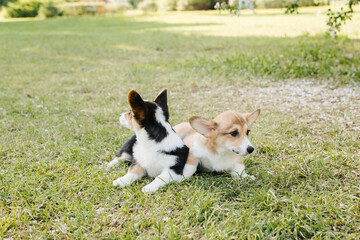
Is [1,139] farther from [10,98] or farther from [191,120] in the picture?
[191,120]

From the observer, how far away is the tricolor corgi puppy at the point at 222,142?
2.82 metres

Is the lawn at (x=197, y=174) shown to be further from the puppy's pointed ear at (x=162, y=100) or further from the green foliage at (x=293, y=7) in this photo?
the green foliage at (x=293, y=7)

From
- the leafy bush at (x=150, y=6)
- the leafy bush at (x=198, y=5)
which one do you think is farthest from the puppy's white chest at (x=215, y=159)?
the leafy bush at (x=150, y=6)

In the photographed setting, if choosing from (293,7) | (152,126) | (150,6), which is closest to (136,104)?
(152,126)

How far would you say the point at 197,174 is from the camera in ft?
10.3

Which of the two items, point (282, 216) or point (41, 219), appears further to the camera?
point (41, 219)

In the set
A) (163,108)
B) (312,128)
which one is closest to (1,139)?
(163,108)

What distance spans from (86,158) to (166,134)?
1.14 meters

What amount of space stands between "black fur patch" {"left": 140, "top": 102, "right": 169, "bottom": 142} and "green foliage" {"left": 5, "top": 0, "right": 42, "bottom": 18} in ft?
122

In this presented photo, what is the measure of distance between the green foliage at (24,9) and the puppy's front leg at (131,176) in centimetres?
3708

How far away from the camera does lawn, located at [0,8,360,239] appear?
238 cm

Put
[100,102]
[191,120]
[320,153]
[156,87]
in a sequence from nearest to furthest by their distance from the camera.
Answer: [191,120], [320,153], [100,102], [156,87]

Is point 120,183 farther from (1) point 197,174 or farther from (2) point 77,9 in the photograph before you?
(2) point 77,9

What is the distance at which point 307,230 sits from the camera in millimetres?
2252
